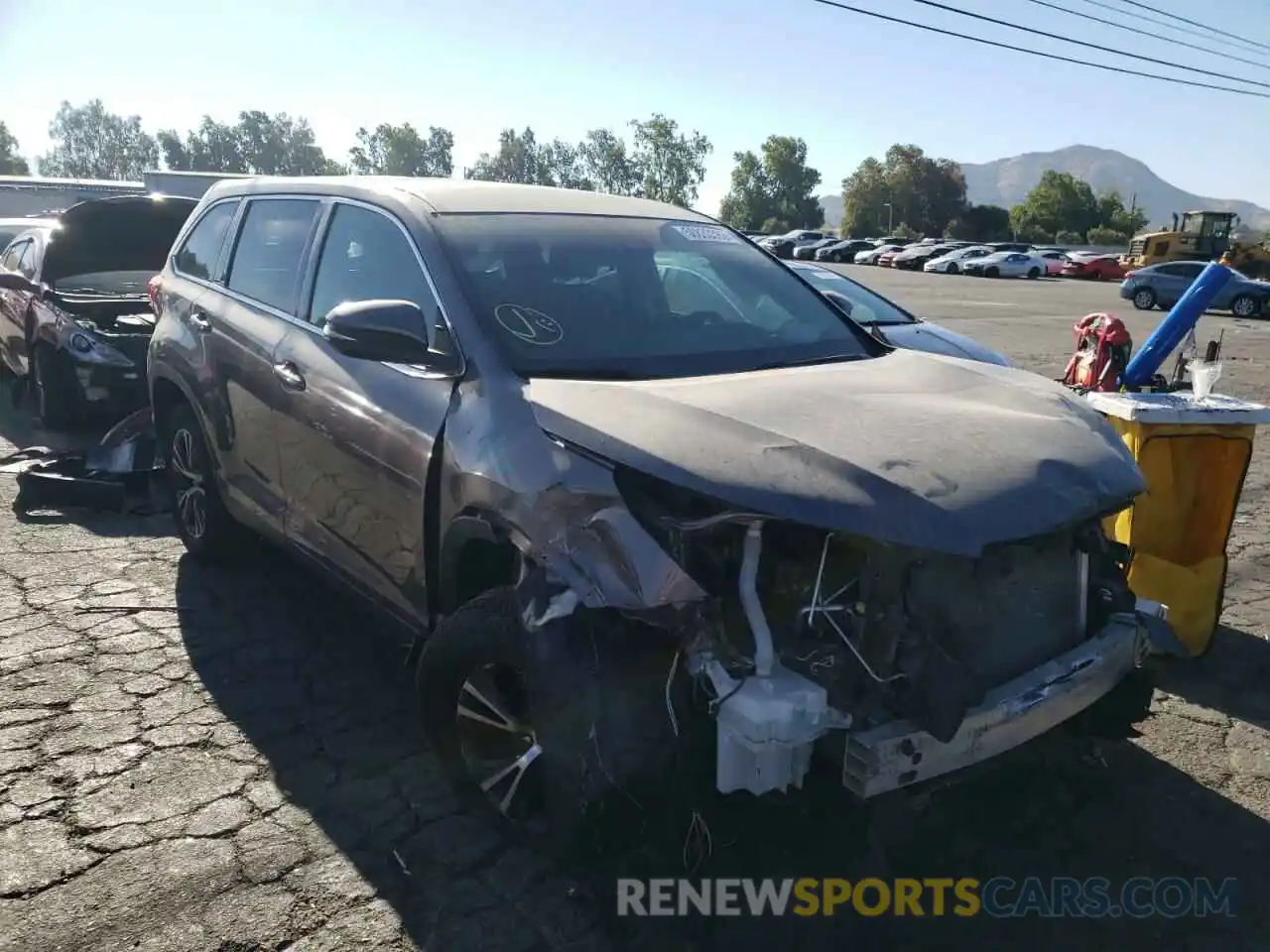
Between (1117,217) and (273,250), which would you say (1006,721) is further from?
(1117,217)

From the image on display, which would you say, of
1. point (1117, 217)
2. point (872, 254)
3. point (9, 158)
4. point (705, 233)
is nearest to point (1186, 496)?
point (705, 233)

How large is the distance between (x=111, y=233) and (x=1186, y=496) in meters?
8.32

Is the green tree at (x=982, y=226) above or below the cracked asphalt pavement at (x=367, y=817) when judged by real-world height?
above

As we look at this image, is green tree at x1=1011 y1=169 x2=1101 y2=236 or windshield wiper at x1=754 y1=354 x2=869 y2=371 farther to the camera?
green tree at x1=1011 y1=169 x2=1101 y2=236

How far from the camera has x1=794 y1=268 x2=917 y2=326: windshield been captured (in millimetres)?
7746

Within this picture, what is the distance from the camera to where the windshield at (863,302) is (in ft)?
25.4

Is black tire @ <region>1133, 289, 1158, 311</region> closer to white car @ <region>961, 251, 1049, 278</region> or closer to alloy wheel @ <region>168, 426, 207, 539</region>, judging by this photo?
white car @ <region>961, 251, 1049, 278</region>

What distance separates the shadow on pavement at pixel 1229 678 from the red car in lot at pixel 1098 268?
45.8 meters

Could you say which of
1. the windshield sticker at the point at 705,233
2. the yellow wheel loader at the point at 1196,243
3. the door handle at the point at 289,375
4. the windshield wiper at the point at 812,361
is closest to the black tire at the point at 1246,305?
the yellow wheel loader at the point at 1196,243

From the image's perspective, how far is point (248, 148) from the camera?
125750mm

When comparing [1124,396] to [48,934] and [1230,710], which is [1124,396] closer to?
[1230,710]

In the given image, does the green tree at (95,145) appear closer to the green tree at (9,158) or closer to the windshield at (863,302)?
the green tree at (9,158)

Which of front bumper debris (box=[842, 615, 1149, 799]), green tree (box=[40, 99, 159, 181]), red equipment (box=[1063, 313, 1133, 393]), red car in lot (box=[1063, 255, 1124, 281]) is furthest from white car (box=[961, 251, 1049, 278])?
green tree (box=[40, 99, 159, 181])

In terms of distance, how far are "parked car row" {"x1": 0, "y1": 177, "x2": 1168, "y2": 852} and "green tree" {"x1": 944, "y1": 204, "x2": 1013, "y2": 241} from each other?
81.4m
